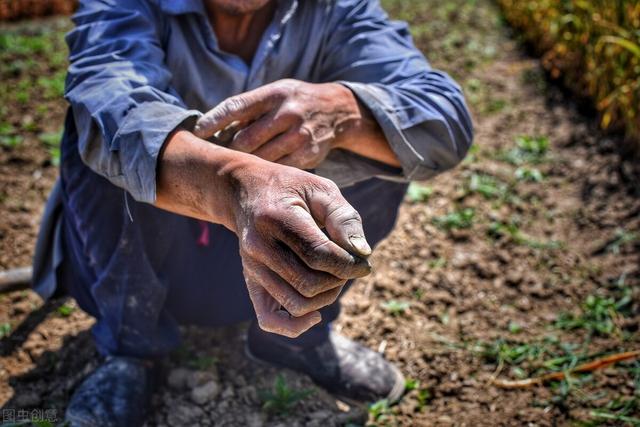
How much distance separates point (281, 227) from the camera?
118 centimetres

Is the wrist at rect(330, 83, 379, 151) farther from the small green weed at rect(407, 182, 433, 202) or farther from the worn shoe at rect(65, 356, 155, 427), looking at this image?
the small green weed at rect(407, 182, 433, 202)

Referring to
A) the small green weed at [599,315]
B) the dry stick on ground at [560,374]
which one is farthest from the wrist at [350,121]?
the small green weed at [599,315]

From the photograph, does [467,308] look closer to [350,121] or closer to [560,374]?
[560,374]

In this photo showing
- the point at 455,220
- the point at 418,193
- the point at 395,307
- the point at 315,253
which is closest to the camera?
the point at 315,253

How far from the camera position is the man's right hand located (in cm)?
118

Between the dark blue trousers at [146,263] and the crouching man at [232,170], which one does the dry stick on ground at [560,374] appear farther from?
the dark blue trousers at [146,263]

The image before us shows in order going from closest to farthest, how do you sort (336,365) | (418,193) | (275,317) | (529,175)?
(275,317) < (336,365) < (418,193) < (529,175)

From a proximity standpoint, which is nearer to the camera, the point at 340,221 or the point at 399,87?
the point at 340,221

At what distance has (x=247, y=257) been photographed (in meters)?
1.25

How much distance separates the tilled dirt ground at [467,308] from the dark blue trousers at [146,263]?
0.20 meters

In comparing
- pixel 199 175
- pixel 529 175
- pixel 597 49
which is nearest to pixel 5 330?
pixel 199 175

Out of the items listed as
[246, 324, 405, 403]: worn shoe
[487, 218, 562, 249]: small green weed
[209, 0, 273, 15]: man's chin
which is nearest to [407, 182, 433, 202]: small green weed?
[487, 218, 562, 249]: small green weed

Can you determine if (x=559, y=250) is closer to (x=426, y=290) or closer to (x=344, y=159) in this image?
(x=426, y=290)

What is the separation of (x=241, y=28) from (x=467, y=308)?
4.14ft
